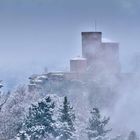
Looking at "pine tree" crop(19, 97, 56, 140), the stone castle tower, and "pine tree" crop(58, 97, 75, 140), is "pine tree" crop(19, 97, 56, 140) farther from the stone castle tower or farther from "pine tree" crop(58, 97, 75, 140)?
the stone castle tower

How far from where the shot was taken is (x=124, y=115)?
9769cm

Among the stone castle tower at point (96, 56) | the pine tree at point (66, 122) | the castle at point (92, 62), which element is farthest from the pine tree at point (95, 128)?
the stone castle tower at point (96, 56)

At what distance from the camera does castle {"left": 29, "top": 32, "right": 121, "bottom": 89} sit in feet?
379

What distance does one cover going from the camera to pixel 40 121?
119 ft

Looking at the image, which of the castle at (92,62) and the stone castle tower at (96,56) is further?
the stone castle tower at (96,56)

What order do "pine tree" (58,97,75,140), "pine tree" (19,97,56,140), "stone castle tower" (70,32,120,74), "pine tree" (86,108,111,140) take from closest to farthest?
"pine tree" (19,97,56,140) → "pine tree" (58,97,75,140) → "pine tree" (86,108,111,140) → "stone castle tower" (70,32,120,74)

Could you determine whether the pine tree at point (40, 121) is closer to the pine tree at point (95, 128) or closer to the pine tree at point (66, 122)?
the pine tree at point (66, 122)

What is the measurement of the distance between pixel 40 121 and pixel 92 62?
8718 centimetres

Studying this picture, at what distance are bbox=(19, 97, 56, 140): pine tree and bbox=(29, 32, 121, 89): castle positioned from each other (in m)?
77.0

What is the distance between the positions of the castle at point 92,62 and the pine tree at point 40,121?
3032 inches

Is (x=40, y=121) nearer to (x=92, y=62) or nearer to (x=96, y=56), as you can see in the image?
(x=92, y=62)

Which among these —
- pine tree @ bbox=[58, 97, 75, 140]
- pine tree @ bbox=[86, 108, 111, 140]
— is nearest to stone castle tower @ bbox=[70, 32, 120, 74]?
pine tree @ bbox=[86, 108, 111, 140]

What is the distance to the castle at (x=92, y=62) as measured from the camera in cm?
11562

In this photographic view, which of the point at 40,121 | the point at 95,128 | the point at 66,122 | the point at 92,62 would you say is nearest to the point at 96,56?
the point at 92,62
